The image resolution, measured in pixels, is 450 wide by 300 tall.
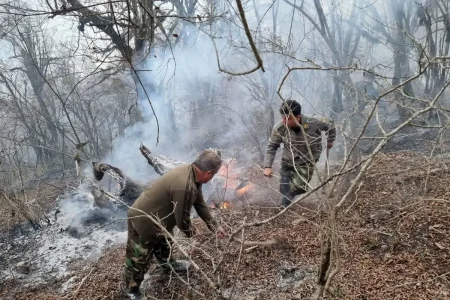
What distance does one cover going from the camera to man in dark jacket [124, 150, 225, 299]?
346 centimetres

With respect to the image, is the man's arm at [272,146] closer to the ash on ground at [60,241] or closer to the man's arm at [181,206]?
the man's arm at [181,206]

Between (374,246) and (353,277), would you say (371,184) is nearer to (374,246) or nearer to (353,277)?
(374,246)

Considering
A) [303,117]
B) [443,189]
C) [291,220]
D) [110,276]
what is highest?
[303,117]

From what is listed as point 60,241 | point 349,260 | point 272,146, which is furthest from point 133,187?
point 349,260

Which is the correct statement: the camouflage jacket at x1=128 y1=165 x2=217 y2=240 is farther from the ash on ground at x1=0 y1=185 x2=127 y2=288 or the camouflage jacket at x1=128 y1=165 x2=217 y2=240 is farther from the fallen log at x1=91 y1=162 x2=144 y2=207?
the fallen log at x1=91 y1=162 x2=144 y2=207

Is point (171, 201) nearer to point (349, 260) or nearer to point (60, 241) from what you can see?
point (349, 260)

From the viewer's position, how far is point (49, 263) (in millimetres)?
5504

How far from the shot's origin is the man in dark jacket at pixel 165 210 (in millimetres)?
3457

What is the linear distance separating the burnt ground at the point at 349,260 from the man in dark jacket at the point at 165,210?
0.31 metres

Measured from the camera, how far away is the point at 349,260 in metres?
3.54

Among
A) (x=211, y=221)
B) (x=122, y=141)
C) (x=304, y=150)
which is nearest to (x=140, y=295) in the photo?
(x=211, y=221)

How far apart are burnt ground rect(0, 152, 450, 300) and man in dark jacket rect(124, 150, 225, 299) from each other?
0.31 m

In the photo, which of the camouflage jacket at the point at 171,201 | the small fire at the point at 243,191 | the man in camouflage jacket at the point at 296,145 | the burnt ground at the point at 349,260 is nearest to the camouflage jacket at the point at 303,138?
the man in camouflage jacket at the point at 296,145

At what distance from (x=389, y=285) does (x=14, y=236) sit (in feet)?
23.8
